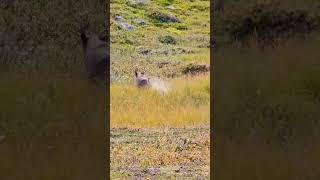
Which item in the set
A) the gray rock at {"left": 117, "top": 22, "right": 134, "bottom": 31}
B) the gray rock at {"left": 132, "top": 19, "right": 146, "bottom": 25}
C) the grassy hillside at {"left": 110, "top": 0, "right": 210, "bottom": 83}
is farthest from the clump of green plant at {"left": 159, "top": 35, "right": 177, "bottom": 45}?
the gray rock at {"left": 132, "top": 19, "right": 146, "bottom": 25}

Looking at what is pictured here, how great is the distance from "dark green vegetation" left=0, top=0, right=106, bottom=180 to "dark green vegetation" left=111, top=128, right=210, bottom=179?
1.64 ft

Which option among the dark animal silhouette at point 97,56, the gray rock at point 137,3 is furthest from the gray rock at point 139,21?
the dark animal silhouette at point 97,56

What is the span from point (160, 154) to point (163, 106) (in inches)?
301

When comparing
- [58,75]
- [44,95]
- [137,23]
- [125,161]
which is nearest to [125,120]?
[58,75]

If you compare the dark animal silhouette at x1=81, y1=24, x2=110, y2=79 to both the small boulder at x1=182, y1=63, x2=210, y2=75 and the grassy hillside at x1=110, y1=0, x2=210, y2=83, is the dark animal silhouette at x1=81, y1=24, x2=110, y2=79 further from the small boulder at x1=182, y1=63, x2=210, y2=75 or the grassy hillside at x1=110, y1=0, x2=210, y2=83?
the small boulder at x1=182, y1=63, x2=210, y2=75

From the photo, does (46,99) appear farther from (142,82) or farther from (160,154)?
(142,82)

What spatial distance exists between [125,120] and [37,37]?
28.2ft

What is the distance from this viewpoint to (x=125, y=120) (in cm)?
1557
